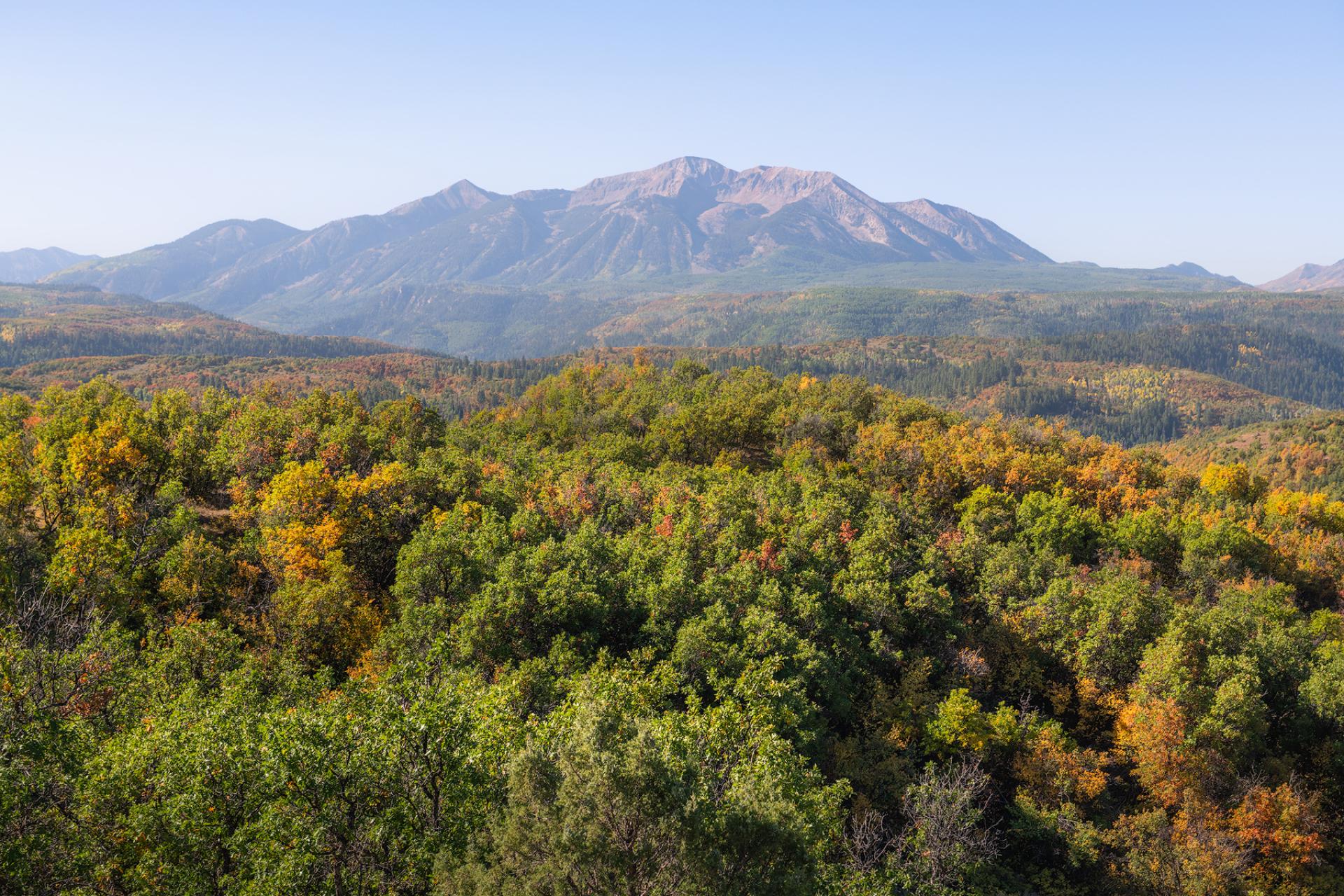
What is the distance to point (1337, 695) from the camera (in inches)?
2050

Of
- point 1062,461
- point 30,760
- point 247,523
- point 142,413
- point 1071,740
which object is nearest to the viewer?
point 30,760

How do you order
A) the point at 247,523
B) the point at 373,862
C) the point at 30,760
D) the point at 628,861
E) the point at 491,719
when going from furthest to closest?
the point at 247,523 < the point at 491,719 < the point at 373,862 < the point at 30,760 < the point at 628,861

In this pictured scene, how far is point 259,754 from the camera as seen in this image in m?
22.2

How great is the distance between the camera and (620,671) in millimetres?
37188

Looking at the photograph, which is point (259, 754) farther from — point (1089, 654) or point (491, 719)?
point (1089, 654)

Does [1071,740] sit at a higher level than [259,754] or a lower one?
lower

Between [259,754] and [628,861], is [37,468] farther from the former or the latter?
[628,861]

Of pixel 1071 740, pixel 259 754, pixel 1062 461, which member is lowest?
pixel 1071 740

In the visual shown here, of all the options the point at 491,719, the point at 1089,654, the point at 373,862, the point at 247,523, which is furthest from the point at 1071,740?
the point at 247,523

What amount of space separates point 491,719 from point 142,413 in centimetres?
6322

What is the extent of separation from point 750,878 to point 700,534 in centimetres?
3657

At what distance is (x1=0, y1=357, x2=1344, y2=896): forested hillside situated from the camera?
21.3 meters

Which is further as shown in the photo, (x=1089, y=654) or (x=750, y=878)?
(x=1089, y=654)

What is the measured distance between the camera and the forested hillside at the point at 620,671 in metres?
21.3
